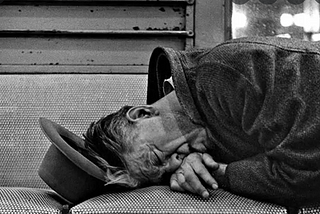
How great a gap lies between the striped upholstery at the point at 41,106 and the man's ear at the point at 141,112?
47 cm

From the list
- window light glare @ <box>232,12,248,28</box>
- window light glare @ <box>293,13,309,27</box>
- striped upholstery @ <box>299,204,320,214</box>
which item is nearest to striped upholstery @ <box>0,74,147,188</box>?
window light glare @ <box>232,12,248,28</box>

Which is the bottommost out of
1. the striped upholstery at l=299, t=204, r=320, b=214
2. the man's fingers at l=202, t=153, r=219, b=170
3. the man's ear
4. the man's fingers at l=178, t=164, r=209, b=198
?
the striped upholstery at l=299, t=204, r=320, b=214

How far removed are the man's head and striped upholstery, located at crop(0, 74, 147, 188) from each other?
0.46 metres

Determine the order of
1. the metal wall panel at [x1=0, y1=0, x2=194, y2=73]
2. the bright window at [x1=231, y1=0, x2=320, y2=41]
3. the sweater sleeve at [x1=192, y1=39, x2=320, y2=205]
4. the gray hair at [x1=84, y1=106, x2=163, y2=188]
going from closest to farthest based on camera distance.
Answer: the sweater sleeve at [x1=192, y1=39, x2=320, y2=205], the gray hair at [x1=84, y1=106, x2=163, y2=188], the metal wall panel at [x1=0, y1=0, x2=194, y2=73], the bright window at [x1=231, y1=0, x2=320, y2=41]

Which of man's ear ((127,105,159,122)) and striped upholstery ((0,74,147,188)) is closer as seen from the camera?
man's ear ((127,105,159,122))

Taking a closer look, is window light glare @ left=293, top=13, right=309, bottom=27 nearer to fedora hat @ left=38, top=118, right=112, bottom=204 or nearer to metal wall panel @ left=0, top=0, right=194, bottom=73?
metal wall panel @ left=0, top=0, right=194, bottom=73

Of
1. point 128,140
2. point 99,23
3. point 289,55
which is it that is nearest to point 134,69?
point 99,23

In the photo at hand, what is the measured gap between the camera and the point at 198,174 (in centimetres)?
146

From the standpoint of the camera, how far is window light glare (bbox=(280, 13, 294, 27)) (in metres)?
2.86

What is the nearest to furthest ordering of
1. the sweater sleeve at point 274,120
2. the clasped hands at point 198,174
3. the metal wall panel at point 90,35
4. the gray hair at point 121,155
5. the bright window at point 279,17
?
the sweater sleeve at point 274,120 → the clasped hands at point 198,174 → the gray hair at point 121,155 → the metal wall panel at point 90,35 → the bright window at point 279,17

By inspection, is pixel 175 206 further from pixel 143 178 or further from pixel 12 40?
pixel 12 40

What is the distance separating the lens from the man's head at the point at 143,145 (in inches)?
61.2

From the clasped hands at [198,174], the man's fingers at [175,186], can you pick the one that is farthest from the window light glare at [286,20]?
the man's fingers at [175,186]

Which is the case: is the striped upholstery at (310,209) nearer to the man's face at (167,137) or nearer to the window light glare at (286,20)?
the man's face at (167,137)
